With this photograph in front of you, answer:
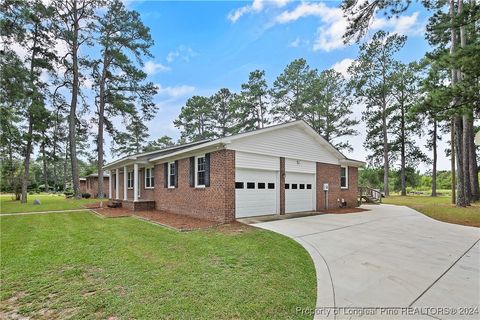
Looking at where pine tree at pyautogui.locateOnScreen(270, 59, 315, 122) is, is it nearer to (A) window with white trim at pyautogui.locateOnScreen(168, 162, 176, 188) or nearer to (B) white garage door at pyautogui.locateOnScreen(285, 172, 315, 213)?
(B) white garage door at pyautogui.locateOnScreen(285, 172, 315, 213)

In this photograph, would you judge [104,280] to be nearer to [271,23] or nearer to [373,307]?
[373,307]

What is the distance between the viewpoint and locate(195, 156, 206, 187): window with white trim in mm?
11062

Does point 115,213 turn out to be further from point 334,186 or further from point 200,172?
point 334,186

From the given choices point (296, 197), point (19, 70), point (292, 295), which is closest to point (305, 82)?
point (296, 197)

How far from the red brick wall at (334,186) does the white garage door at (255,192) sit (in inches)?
153

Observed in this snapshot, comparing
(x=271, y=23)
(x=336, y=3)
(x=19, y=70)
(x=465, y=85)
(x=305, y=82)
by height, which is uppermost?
(x=305, y=82)

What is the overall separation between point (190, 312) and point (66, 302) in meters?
1.91

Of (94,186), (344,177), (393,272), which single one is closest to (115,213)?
(393,272)

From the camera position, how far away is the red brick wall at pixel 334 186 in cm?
1440

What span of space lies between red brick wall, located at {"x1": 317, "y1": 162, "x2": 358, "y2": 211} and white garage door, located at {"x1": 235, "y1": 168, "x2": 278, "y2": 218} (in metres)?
3.89

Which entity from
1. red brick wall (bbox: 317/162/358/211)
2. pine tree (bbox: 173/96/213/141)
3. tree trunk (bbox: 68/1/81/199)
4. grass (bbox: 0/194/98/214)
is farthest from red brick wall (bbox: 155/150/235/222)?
pine tree (bbox: 173/96/213/141)

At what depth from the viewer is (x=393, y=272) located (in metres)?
4.60

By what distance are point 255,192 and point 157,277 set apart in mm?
7073

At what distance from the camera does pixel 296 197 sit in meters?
13.0
